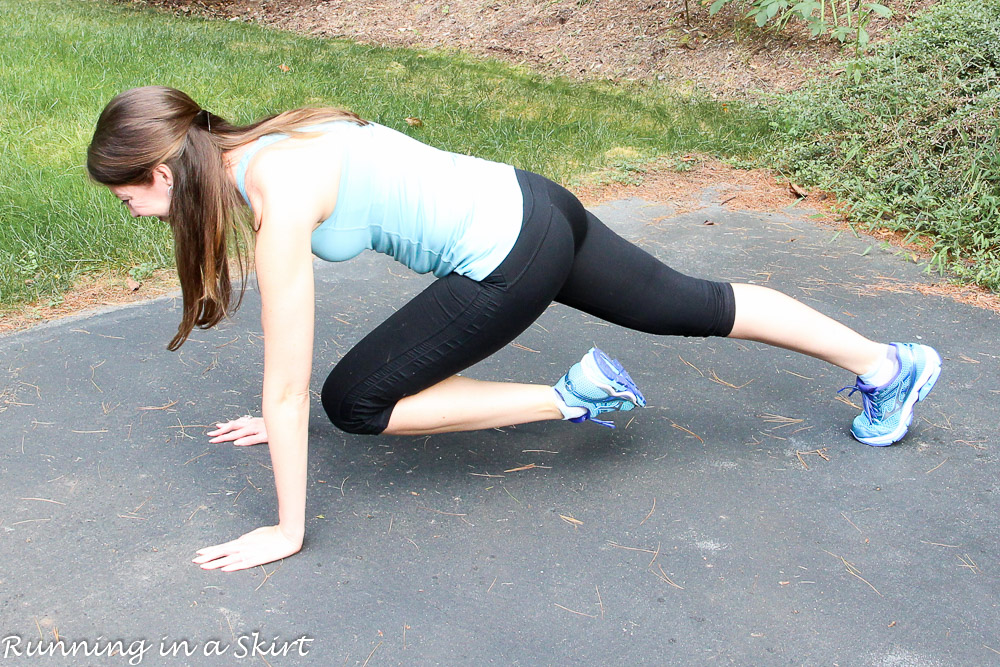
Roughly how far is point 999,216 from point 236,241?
413 centimetres

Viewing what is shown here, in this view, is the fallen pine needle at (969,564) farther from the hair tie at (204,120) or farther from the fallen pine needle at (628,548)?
the hair tie at (204,120)

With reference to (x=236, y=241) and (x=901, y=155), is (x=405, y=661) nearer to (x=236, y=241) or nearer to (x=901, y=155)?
(x=236, y=241)

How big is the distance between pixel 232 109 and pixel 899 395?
520 centimetres

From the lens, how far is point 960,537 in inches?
99.9

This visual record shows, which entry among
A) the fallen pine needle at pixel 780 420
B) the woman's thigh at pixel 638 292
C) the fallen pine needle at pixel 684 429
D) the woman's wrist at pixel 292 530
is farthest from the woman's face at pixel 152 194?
the fallen pine needle at pixel 780 420

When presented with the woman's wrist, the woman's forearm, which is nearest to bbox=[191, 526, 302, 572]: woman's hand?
the woman's wrist

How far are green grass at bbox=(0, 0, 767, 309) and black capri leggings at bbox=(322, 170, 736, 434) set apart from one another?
2.21 meters

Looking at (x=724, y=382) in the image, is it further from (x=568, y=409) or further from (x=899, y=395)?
(x=568, y=409)

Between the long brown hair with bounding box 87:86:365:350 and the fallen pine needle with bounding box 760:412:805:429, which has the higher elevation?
the long brown hair with bounding box 87:86:365:350

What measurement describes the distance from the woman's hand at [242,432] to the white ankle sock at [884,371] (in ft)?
6.42

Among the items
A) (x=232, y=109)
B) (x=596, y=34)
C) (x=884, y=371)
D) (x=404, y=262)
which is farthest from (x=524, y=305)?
(x=596, y=34)

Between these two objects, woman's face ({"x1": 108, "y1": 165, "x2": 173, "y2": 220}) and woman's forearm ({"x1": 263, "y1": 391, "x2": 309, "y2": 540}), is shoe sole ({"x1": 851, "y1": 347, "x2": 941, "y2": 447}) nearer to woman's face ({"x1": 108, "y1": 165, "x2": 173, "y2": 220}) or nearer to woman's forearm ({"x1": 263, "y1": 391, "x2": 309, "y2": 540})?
woman's forearm ({"x1": 263, "y1": 391, "x2": 309, "y2": 540})

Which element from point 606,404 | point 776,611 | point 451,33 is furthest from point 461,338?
point 451,33

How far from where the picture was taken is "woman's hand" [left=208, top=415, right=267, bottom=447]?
2.95 m
